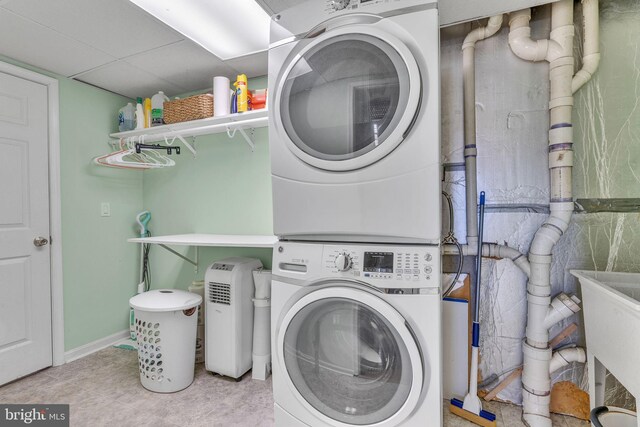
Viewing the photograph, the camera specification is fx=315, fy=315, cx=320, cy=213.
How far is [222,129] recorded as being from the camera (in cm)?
239

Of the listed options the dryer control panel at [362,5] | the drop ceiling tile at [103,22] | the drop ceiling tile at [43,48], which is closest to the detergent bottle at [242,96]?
the drop ceiling tile at [103,22]

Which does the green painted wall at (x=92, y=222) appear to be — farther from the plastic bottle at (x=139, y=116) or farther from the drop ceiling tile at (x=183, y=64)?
the drop ceiling tile at (x=183, y=64)

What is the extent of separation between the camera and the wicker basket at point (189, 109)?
2.29 m

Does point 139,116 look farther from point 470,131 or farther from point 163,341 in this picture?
point 470,131

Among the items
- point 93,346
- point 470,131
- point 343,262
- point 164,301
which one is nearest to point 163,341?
point 164,301

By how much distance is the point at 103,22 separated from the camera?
69.6 inches

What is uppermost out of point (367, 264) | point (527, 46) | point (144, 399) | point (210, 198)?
point (527, 46)

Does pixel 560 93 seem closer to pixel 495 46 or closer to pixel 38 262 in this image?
pixel 495 46

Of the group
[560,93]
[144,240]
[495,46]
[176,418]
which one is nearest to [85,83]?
[144,240]

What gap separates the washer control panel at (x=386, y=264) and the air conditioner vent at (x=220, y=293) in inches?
→ 41.0

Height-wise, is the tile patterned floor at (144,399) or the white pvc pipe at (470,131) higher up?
the white pvc pipe at (470,131)

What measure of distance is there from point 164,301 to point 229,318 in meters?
0.42

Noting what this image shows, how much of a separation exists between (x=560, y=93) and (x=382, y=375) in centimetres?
165

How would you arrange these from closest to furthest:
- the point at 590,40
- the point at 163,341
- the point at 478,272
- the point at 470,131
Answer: the point at 590,40
the point at 478,272
the point at 470,131
the point at 163,341
